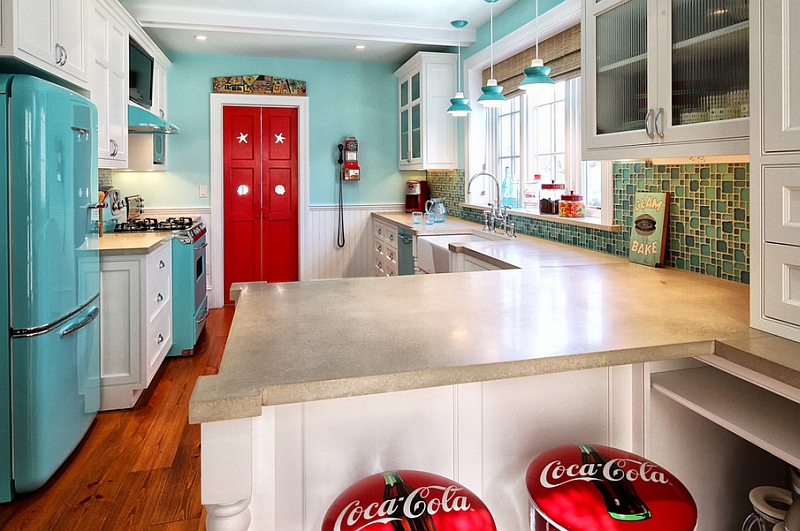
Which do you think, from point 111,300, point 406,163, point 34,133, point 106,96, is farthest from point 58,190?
point 406,163

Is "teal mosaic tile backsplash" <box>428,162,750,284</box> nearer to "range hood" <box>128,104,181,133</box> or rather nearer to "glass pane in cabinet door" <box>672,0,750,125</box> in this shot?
"glass pane in cabinet door" <box>672,0,750,125</box>

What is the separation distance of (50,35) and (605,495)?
276 centimetres

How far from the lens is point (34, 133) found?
212cm

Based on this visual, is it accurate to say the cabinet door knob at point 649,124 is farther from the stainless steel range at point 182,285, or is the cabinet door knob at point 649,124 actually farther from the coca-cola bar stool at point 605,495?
the stainless steel range at point 182,285

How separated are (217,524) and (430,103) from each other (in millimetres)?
4503

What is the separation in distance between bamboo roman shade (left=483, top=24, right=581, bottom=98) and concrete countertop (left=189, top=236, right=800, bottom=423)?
5.93 feet

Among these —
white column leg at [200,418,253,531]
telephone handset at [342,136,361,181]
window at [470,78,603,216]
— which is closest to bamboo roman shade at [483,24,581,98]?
window at [470,78,603,216]

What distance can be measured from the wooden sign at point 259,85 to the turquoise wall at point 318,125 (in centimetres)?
7

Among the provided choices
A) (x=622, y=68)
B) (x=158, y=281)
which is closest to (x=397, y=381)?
(x=622, y=68)

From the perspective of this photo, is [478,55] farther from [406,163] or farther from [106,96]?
[106,96]

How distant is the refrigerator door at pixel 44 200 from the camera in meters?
2.11

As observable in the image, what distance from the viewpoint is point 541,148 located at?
3990mm

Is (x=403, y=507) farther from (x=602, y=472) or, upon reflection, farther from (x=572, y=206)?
(x=572, y=206)

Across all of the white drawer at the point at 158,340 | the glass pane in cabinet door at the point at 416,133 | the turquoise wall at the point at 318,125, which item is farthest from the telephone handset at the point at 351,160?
the white drawer at the point at 158,340
